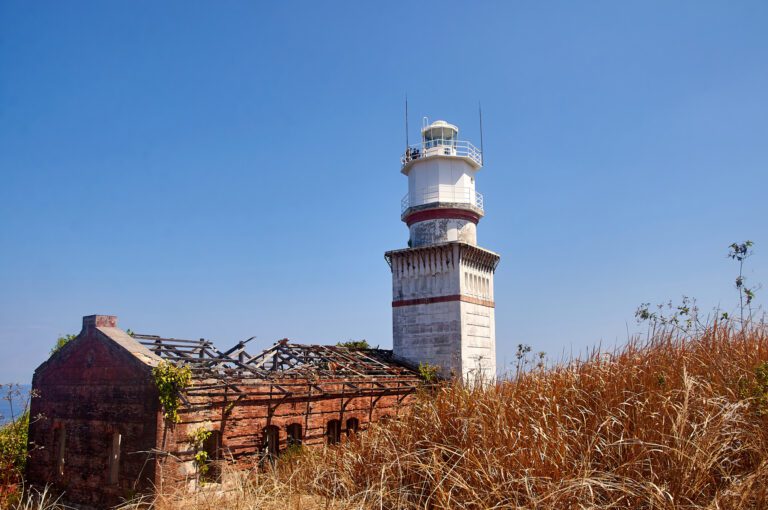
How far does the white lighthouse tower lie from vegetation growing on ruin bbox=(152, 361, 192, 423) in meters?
12.5

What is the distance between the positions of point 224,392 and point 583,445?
10408mm

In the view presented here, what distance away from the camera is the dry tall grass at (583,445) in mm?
5754

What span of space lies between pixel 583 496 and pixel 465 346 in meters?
18.0

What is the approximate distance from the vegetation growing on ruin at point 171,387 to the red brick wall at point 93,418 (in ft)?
1.04

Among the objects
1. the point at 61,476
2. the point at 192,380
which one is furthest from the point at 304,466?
the point at 61,476

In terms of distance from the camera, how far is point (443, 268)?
24.4 metres

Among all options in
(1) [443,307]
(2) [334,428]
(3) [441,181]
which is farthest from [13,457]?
(3) [441,181]

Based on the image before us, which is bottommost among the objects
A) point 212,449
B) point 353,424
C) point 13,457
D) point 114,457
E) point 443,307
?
point 13,457

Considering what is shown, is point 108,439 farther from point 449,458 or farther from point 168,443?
point 449,458

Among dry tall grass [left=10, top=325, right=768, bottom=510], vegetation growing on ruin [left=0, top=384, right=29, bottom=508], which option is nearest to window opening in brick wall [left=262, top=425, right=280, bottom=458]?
vegetation growing on ruin [left=0, top=384, right=29, bottom=508]

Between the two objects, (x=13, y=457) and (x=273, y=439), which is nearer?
(x=273, y=439)

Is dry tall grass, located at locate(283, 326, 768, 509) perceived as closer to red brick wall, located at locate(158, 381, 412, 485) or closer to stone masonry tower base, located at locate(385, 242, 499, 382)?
red brick wall, located at locate(158, 381, 412, 485)

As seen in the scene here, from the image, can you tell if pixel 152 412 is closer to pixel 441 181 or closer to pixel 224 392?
pixel 224 392

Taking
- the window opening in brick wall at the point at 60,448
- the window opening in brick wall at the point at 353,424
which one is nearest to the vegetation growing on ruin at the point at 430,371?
the window opening in brick wall at the point at 353,424
